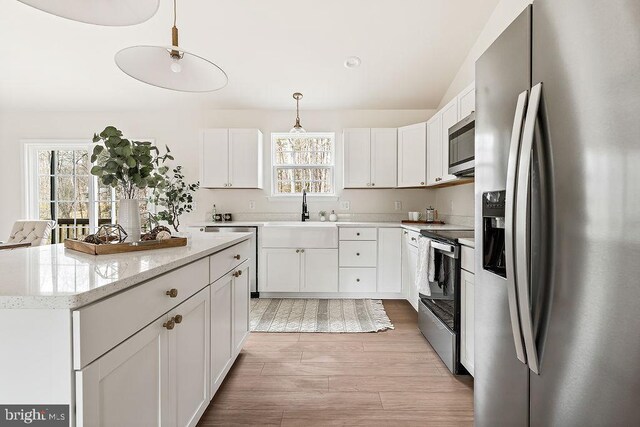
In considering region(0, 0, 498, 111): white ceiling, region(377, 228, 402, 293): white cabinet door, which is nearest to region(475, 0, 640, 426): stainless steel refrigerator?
region(0, 0, 498, 111): white ceiling

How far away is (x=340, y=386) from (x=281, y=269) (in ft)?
6.50

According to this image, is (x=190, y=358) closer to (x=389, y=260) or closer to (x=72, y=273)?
(x=72, y=273)

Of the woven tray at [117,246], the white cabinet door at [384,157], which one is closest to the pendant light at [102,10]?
the woven tray at [117,246]

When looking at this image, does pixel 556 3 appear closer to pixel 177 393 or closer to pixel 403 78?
pixel 177 393

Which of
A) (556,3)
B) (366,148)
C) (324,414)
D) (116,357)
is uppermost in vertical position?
(366,148)

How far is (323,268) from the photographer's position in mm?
3836

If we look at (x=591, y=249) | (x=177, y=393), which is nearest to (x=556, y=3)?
(x=591, y=249)

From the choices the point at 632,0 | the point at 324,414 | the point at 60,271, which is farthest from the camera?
the point at 324,414

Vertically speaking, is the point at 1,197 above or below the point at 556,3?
below

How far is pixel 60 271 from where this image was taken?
3.21 feet

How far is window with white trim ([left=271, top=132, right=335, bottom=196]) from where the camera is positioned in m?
4.60

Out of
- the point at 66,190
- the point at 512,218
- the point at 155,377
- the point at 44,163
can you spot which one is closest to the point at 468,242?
the point at 512,218

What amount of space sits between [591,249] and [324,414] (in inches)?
61.6

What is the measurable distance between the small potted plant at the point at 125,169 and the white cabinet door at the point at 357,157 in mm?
2929
